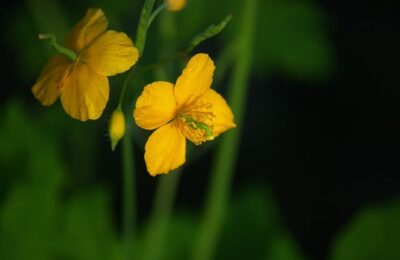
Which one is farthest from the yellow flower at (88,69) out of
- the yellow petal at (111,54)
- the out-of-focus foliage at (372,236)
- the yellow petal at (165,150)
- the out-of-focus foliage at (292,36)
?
the out-of-focus foliage at (292,36)

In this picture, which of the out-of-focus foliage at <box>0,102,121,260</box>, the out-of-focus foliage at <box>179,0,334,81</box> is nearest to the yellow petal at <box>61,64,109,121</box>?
the out-of-focus foliage at <box>0,102,121,260</box>

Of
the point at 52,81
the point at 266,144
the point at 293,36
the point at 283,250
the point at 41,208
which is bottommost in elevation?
the point at 266,144

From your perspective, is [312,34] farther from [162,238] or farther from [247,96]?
[162,238]

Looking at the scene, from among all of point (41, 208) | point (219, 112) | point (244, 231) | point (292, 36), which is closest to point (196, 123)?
point (219, 112)

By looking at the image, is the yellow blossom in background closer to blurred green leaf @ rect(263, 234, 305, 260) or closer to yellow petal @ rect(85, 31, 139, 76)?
yellow petal @ rect(85, 31, 139, 76)

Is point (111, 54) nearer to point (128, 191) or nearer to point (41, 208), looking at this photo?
point (128, 191)

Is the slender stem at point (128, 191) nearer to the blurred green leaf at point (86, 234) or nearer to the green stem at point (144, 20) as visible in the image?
the blurred green leaf at point (86, 234)

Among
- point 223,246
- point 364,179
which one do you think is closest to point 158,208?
point 223,246
